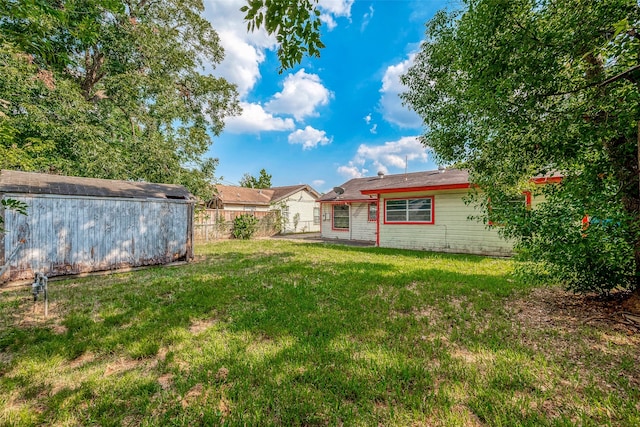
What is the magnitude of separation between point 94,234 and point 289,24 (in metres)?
7.84

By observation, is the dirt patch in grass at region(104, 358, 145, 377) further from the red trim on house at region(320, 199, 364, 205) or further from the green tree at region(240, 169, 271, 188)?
the green tree at region(240, 169, 271, 188)

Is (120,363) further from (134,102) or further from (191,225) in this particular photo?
(134,102)

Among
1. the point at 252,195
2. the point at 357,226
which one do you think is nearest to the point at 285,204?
the point at 252,195

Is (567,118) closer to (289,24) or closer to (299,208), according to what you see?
(289,24)

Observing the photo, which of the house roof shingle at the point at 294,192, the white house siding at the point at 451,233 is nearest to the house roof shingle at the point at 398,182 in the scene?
the white house siding at the point at 451,233

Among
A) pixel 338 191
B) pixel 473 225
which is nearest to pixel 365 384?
pixel 473 225

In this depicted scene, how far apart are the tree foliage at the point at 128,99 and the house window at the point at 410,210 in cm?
921

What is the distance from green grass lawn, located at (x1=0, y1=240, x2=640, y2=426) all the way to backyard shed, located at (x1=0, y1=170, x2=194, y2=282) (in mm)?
1347

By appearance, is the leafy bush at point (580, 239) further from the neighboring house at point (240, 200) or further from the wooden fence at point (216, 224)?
the neighboring house at point (240, 200)

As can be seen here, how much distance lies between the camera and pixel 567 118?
3.63 meters

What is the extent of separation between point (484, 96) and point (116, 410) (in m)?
5.46

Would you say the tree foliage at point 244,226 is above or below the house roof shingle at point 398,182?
below

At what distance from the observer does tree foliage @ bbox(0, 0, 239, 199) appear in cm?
969

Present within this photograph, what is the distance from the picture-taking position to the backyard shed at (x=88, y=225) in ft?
20.1
